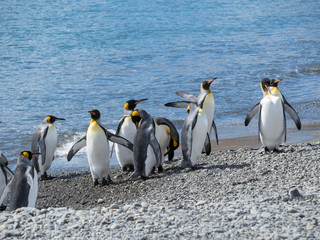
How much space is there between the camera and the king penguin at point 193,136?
7953mm

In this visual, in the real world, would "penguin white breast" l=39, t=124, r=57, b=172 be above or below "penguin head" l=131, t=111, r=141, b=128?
below

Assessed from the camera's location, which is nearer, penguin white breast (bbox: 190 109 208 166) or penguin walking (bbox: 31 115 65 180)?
penguin white breast (bbox: 190 109 208 166)

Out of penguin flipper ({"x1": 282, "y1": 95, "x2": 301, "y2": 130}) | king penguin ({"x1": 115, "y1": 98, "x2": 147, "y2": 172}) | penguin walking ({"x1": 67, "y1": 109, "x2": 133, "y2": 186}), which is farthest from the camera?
penguin flipper ({"x1": 282, "y1": 95, "x2": 301, "y2": 130})

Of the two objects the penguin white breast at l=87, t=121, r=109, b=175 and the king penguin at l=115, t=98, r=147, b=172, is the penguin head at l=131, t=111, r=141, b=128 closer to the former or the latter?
the king penguin at l=115, t=98, r=147, b=172

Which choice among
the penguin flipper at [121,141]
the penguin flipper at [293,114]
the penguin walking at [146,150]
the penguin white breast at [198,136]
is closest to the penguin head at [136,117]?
the penguin walking at [146,150]

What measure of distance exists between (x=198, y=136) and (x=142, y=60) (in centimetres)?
1190

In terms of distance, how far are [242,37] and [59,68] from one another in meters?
8.46

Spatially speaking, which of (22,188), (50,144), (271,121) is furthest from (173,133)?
(22,188)

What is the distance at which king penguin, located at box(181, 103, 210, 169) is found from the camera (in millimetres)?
7953

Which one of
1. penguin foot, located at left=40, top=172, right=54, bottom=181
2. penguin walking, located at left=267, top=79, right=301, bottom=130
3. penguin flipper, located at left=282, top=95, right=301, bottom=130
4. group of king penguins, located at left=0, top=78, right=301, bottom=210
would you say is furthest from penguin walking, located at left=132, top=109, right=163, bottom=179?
penguin flipper, located at left=282, top=95, right=301, bottom=130

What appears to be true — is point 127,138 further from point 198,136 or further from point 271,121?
point 271,121

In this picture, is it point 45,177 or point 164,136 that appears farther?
point 164,136

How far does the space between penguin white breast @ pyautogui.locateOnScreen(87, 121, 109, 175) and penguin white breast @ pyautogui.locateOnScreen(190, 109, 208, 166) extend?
1147mm

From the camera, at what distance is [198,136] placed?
8094mm
